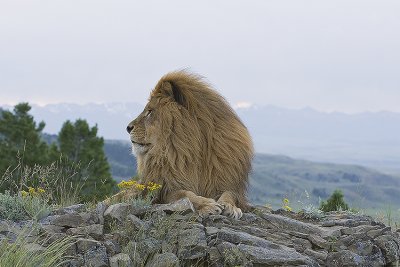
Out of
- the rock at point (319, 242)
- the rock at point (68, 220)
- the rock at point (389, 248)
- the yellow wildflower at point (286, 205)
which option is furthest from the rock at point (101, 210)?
the rock at point (389, 248)

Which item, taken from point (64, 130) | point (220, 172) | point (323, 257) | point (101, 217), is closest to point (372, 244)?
point (323, 257)

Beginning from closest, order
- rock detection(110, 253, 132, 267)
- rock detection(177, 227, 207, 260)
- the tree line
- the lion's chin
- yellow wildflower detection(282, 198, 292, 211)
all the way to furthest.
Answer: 1. rock detection(110, 253, 132, 267)
2. rock detection(177, 227, 207, 260)
3. the lion's chin
4. yellow wildflower detection(282, 198, 292, 211)
5. the tree line

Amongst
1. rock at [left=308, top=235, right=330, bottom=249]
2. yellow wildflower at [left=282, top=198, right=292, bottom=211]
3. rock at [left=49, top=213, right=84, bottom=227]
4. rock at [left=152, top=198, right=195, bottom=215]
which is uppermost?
rock at [left=152, top=198, right=195, bottom=215]

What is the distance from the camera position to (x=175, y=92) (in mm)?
8523

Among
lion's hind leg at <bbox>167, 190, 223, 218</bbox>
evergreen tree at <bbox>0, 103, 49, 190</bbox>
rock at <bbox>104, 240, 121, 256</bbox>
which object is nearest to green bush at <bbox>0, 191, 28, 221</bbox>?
rock at <bbox>104, 240, 121, 256</bbox>

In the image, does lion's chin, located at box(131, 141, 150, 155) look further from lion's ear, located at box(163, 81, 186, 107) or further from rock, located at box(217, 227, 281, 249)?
rock, located at box(217, 227, 281, 249)

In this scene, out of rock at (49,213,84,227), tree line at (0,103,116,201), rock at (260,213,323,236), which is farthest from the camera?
tree line at (0,103,116,201)

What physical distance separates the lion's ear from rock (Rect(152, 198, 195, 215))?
1361 millimetres

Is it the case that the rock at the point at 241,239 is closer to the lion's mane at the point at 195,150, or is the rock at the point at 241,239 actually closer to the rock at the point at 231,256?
the rock at the point at 231,256

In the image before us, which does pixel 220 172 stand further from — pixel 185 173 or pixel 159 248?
pixel 159 248

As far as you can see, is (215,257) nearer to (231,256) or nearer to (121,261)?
(231,256)

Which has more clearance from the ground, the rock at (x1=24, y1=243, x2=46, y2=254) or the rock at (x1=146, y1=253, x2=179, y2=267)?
the rock at (x1=24, y1=243, x2=46, y2=254)

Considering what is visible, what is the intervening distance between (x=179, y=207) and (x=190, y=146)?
920mm

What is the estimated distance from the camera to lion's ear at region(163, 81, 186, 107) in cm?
849
